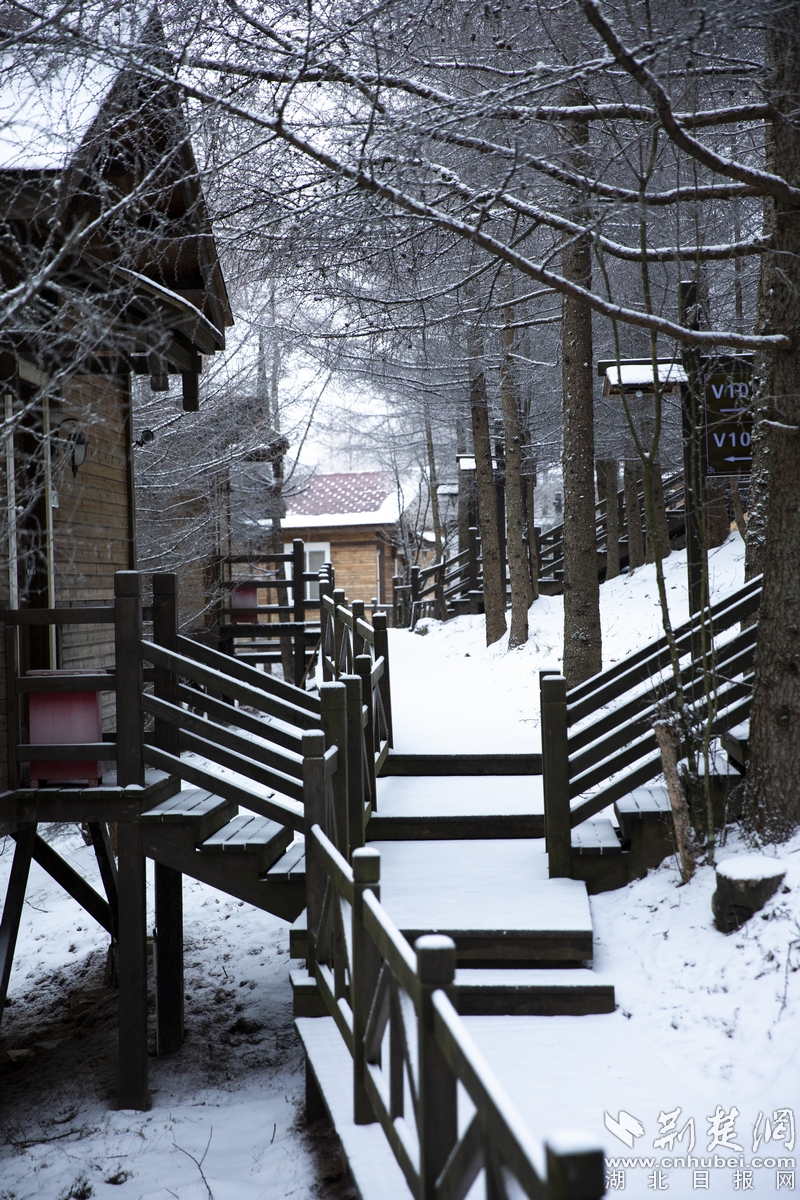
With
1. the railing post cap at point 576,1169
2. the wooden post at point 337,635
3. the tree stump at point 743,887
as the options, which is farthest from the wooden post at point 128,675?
the railing post cap at point 576,1169

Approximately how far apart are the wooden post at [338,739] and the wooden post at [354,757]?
0.49ft

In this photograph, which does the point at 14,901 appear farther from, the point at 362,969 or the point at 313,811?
the point at 362,969

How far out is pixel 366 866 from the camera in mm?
3586

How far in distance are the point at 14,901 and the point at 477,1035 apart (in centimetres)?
413

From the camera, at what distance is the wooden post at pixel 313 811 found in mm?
4988

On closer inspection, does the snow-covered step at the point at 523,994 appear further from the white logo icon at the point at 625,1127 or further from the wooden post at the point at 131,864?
the wooden post at the point at 131,864

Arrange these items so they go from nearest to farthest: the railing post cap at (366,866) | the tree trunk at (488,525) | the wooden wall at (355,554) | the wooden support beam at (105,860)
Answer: the railing post cap at (366,866) → the wooden support beam at (105,860) → the tree trunk at (488,525) → the wooden wall at (355,554)

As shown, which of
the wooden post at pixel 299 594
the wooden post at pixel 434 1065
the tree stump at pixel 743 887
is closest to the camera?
the wooden post at pixel 434 1065

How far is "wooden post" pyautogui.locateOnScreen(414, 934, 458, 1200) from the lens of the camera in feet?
8.47

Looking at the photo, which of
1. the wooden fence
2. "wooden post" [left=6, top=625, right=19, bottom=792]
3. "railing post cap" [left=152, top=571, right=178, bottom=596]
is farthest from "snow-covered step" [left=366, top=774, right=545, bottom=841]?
the wooden fence

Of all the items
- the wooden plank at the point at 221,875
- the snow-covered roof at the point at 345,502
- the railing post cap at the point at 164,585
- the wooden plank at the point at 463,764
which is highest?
the snow-covered roof at the point at 345,502

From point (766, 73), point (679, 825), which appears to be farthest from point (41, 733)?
point (766, 73)

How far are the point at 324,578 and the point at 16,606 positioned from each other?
8.29 metres

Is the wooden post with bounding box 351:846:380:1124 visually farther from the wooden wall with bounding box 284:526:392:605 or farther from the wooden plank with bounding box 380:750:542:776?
the wooden wall with bounding box 284:526:392:605
